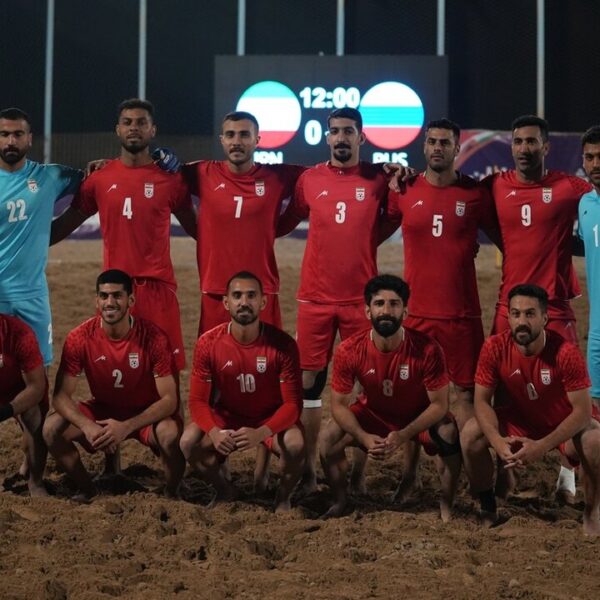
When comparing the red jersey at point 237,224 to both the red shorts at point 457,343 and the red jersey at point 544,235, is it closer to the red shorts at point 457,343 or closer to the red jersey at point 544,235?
the red shorts at point 457,343

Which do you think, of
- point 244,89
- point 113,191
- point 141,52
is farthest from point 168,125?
point 113,191

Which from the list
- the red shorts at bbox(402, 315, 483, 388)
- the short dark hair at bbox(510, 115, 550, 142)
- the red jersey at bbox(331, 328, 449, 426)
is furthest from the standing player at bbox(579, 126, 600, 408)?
the red jersey at bbox(331, 328, 449, 426)

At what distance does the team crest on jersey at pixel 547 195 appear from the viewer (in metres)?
6.41

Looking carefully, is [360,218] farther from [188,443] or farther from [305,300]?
[188,443]

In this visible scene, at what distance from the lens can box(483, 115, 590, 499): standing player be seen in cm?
640

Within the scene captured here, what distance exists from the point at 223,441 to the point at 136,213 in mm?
1602

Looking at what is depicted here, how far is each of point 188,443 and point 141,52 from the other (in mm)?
15322

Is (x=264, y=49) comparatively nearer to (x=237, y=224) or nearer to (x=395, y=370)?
(x=237, y=224)

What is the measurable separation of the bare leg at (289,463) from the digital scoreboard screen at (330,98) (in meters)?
7.44

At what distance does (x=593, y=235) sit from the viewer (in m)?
6.24

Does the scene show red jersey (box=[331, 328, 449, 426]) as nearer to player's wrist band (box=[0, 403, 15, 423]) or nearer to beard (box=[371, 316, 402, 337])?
beard (box=[371, 316, 402, 337])

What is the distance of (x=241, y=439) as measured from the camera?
233 inches

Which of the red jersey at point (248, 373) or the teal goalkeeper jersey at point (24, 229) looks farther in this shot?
the teal goalkeeper jersey at point (24, 229)

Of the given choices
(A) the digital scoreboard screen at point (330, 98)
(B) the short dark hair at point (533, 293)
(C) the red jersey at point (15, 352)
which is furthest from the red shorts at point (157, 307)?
(A) the digital scoreboard screen at point (330, 98)
